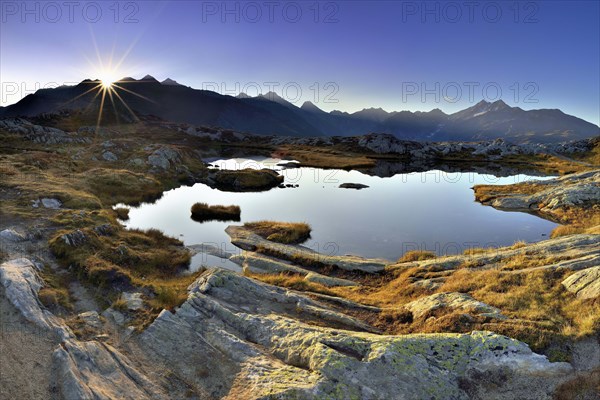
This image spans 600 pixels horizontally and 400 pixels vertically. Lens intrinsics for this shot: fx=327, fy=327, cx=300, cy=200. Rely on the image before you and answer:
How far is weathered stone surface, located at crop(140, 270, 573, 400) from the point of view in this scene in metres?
12.0

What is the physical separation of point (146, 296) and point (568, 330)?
2225 cm

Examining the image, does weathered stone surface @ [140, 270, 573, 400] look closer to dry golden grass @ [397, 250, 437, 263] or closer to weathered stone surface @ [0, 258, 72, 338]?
weathered stone surface @ [0, 258, 72, 338]

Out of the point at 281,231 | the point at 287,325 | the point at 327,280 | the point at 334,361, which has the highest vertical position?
the point at 334,361

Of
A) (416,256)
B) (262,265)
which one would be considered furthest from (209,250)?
(416,256)

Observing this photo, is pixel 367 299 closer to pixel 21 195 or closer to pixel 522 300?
pixel 522 300

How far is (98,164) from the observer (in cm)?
7794

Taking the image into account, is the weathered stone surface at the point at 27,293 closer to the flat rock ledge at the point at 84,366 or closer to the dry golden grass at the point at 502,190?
the flat rock ledge at the point at 84,366

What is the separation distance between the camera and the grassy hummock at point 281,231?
43875 mm

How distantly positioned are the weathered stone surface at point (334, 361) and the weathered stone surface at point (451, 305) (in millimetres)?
2705

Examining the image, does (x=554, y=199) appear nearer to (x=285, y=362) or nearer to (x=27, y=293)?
(x=285, y=362)

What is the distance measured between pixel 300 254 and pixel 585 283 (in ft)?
83.3

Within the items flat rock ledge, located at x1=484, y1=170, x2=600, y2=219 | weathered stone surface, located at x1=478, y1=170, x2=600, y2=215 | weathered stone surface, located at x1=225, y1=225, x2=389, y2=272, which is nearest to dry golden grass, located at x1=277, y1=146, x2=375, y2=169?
flat rock ledge, located at x1=484, y1=170, x2=600, y2=219

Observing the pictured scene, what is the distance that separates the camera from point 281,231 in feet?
151

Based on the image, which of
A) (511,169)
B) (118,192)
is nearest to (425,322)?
(118,192)
